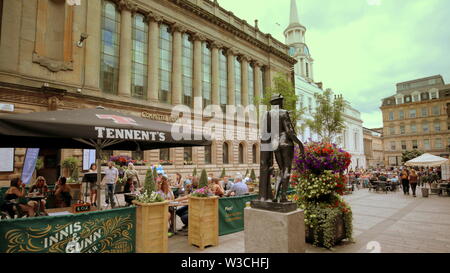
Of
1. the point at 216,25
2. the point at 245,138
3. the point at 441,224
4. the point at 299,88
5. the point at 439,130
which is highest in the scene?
the point at 216,25

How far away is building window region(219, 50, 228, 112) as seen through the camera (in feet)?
94.8

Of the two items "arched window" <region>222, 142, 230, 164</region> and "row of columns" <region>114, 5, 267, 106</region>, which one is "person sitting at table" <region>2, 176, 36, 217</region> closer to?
"row of columns" <region>114, 5, 267, 106</region>

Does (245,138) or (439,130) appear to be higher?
(439,130)

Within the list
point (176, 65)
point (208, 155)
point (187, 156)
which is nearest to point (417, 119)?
point (208, 155)

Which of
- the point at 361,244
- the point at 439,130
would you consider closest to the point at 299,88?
the point at 361,244

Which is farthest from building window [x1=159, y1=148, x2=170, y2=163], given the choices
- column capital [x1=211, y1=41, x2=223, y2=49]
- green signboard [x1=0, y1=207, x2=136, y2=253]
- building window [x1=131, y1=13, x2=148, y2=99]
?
green signboard [x1=0, y1=207, x2=136, y2=253]

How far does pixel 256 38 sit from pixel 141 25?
1608cm

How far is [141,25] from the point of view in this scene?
22.0m

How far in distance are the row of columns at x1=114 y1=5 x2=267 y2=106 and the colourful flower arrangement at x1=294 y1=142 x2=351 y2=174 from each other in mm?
17575

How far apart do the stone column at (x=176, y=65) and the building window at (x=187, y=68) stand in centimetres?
100

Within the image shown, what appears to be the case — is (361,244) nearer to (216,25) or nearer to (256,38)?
(216,25)

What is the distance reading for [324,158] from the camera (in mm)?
5996

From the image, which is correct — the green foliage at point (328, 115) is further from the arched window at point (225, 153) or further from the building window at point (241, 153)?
the arched window at point (225, 153)

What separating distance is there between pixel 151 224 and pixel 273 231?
2.57 meters
